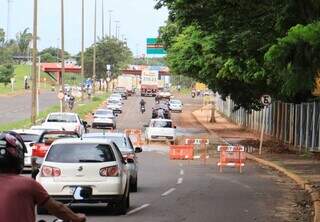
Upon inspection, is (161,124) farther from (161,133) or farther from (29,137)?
(29,137)

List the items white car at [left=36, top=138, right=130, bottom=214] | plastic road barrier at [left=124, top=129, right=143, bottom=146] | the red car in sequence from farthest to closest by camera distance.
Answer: plastic road barrier at [left=124, top=129, right=143, bottom=146] → the red car → white car at [left=36, top=138, right=130, bottom=214]

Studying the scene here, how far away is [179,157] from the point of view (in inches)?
1406

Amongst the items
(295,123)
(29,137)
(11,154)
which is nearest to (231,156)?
(29,137)

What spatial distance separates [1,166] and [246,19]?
16.2 m

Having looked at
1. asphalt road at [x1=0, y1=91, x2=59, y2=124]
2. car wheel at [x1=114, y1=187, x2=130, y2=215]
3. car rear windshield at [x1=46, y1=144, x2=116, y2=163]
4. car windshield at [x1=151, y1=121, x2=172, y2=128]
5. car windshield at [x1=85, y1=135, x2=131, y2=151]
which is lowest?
asphalt road at [x1=0, y1=91, x2=59, y2=124]

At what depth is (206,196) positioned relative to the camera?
19.4 metres

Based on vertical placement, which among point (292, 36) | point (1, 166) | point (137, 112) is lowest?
point (137, 112)

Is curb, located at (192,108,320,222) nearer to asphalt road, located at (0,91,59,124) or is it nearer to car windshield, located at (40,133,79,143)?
car windshield, located at (40,133,79,143)

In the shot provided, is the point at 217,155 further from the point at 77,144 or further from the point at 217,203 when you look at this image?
the point at 77,144

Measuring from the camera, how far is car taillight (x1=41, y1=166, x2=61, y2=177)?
1488cm

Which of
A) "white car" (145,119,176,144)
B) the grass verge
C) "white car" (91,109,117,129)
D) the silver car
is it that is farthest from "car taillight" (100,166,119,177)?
"white car" (91,109,117,129)

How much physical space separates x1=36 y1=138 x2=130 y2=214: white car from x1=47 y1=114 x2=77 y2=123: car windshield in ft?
85.9

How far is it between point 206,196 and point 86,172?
5315 millimetres

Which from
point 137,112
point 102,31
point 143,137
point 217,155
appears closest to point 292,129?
point 217,155
